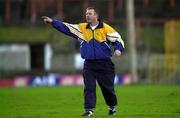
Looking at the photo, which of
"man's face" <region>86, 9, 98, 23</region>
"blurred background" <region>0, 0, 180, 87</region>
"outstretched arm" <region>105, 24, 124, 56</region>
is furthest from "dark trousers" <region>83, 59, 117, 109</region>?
"blurred background" <region>0, 0, 180, 87</region>

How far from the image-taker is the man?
14.5 meters

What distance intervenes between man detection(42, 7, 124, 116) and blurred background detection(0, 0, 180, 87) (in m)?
27.1

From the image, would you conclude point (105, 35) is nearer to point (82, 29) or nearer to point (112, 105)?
point (82, 29)

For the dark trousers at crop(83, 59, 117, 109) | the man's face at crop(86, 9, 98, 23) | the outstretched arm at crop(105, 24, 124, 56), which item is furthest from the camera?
the dark trousers at crop(83, 59, 117, 109)

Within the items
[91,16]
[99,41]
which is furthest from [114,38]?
[91,16]

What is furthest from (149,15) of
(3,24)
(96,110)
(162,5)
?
(96,110)

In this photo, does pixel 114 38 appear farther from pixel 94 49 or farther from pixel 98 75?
pixel 98 75

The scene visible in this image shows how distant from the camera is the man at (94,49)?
14547mm

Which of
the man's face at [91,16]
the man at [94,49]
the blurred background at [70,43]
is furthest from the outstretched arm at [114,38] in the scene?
the blurred background at [70,43]

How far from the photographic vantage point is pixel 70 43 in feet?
161

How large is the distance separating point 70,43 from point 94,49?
34.7 metres

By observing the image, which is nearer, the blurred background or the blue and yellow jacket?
the blue and yellow jacket

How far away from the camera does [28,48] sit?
167 ft

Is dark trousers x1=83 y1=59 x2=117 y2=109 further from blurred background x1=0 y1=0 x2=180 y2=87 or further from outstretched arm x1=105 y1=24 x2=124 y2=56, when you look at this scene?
blurred background x1=0 y1=0 x2=180 y2=87
